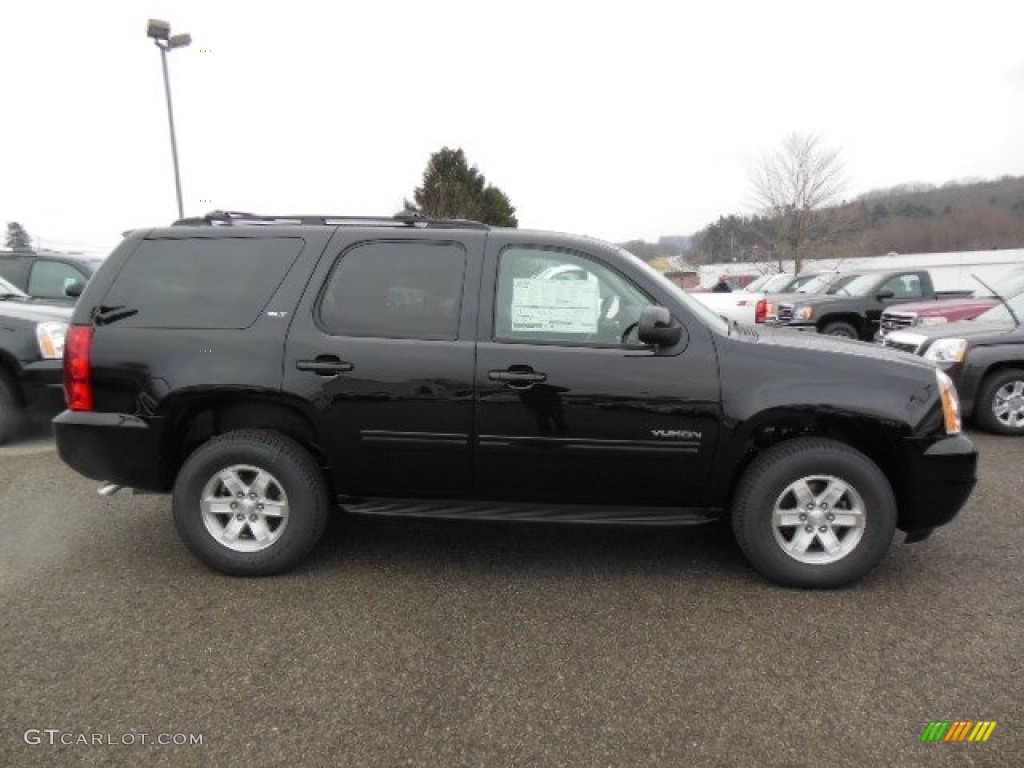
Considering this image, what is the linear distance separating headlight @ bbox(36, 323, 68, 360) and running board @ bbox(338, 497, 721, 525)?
4.03 meters

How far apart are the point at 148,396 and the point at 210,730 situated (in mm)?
1760

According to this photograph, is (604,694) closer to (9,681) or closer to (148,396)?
(9,681)

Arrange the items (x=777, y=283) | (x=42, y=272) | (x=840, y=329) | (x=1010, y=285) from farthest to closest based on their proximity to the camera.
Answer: (x=777, y=283), (x=840, y=329), (x=42, y=272), (x=1010, y=285)

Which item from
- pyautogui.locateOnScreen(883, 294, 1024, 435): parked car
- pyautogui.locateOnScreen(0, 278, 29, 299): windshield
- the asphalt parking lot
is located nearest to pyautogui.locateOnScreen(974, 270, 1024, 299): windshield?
pyautogui.locateOnScreen(883, 294, 1024, 435): parked car

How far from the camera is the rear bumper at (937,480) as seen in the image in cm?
331

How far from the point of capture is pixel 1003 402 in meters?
6.54

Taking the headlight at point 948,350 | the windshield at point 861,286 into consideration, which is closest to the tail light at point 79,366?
the headlight at point 948,350

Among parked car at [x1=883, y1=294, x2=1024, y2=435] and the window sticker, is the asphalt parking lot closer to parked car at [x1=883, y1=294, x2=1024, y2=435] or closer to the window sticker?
the window sticker

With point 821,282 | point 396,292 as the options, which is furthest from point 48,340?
point 821,282

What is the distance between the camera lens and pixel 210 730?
234 cm

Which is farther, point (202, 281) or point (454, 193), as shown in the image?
point (454, 193)

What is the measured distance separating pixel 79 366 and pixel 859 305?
11.9 metres

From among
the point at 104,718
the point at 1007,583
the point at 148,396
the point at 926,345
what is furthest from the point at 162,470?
the point at 926,345

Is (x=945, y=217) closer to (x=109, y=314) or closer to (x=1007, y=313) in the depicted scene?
(x=1007, y=313)
